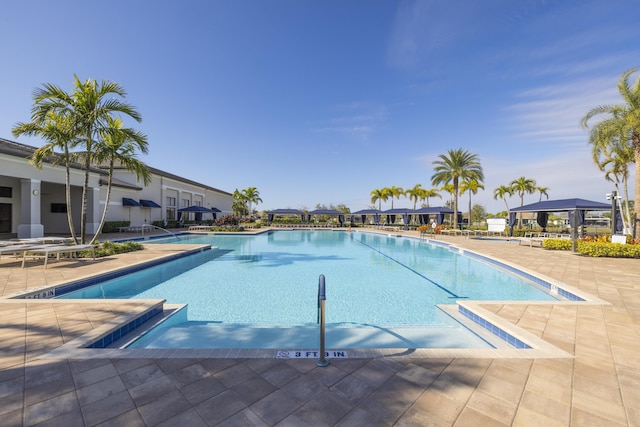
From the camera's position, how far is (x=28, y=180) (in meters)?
12.7

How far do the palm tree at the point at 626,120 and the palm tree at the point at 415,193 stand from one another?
94.8ft

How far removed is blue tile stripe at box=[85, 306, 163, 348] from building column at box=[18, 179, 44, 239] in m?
14.0

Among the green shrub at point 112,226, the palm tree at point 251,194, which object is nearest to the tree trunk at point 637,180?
the green shrub at point 112,226

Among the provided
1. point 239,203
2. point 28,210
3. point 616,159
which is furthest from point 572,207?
point 239,203

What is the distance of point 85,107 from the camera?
902 centimetres

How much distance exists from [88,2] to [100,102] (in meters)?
3.13

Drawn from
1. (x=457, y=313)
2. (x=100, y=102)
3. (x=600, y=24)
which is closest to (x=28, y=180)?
(x=100, y=102)

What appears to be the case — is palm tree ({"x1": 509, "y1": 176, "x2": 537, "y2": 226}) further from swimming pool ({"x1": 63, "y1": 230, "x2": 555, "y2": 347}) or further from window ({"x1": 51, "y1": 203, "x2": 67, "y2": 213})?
window ({"x1": 51, "y1": 203, "x2": 67, "y2": 213})

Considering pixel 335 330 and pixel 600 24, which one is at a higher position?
pixel 600 24

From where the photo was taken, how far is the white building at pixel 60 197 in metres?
12.6

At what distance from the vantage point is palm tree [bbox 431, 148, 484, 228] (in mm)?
23922

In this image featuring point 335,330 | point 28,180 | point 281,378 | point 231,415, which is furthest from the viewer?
point 28,180

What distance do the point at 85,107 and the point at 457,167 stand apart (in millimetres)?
26333

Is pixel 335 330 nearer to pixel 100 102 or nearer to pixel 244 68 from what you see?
pixel 100 102
